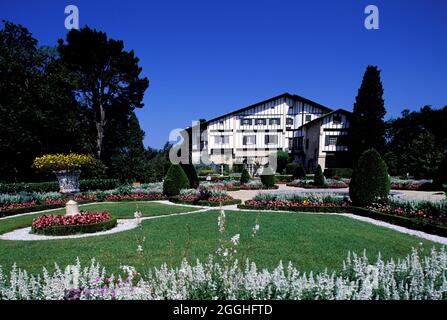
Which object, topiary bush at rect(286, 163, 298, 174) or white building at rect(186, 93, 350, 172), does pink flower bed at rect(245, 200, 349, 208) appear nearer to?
topiary bush at rect(286, 163, 298, 174)

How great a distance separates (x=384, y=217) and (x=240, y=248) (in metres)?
7.52

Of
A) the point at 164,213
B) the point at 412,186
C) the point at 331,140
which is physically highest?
the point at 331,140

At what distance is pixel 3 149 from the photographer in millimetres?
25281

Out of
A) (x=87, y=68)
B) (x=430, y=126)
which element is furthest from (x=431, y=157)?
(x=87, y=68)

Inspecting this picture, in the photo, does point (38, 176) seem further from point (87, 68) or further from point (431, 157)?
point (431, 157)

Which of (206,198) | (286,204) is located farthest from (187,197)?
(286,204)

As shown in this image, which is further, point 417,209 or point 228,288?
point 417,209

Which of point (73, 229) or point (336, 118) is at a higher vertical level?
point (336, 118)

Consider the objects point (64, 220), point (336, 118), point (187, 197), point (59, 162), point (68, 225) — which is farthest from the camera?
point (336, 118)

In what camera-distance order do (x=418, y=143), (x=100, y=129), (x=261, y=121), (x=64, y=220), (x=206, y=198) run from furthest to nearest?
(x=261, y=121) < (x=100, y=129) < (x=418, y=143) < (x=206, y=198) < (x=64, y=220)

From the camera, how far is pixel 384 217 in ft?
39.1

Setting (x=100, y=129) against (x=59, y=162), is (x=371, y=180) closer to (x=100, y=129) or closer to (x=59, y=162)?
(x=59, y=162)

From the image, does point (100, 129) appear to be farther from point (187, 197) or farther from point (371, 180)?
point (371, 180)

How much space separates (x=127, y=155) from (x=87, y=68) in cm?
1149
